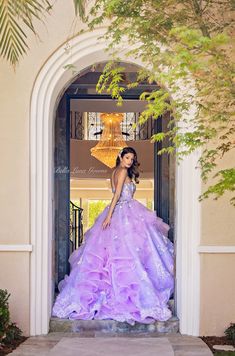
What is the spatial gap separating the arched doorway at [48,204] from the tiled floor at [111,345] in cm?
30

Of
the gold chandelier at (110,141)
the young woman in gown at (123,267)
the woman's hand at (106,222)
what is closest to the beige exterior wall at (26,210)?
the young woman in gown at (123,267)

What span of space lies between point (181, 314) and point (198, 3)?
376 centimetres

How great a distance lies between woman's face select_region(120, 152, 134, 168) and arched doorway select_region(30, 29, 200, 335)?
4.16ft

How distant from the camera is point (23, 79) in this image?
6652 millimetres

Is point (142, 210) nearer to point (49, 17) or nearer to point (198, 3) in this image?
point (49, 17)

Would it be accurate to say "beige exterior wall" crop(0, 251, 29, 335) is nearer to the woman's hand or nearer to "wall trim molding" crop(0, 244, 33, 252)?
"wall trim molding" crop(0, 244, 33, 252)

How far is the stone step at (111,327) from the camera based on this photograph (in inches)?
267

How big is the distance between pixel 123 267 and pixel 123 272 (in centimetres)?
7

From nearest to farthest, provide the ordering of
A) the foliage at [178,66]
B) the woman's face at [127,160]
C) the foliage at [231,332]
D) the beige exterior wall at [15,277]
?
1. the foliage at [178,66]
2. the foliage at [231,332]
3. the beige exterior wall at [15,277]
4. the woman's face at [127,160]

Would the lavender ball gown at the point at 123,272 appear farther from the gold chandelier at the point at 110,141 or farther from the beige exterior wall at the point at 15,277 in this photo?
the gold chandelier at the point at 110,141

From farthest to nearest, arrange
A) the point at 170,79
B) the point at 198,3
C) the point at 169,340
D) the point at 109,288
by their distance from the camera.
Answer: the point at 109,288
the point at 169,340
the point at 198,3
the point at 170,79

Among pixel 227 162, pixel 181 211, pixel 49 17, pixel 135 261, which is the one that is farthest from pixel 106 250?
pixel 49 17


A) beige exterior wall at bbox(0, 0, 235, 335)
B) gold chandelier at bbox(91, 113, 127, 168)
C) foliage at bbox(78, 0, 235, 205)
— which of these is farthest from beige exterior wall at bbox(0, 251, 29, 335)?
gold chandelier at bbox(91, 113, 127, 168)

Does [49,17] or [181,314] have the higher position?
[49,17]
